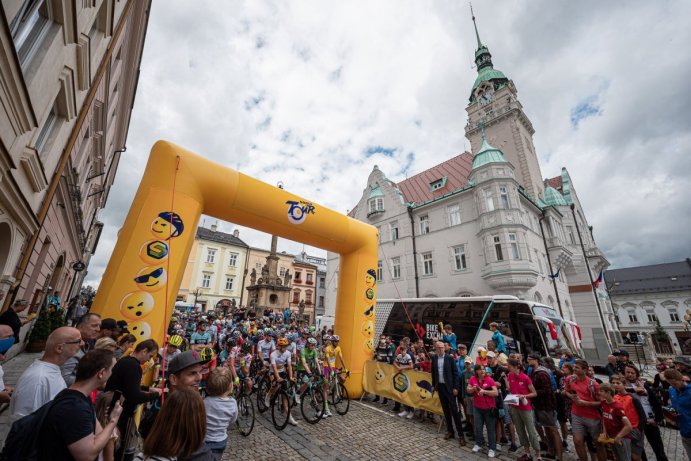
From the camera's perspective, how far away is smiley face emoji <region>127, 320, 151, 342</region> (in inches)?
213

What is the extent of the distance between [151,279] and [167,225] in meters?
1.13

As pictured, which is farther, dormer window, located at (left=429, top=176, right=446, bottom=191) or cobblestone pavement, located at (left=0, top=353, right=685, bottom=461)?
dormer window, located at (left=429, top=176, right=446, bottom=191)

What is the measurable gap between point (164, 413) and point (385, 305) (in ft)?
53.4

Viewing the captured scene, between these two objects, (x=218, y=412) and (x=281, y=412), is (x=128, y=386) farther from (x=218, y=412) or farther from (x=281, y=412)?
(x=281, y=412)

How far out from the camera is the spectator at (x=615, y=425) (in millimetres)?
4660

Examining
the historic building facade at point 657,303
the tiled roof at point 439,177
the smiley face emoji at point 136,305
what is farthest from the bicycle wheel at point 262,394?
the historic building facade at point 657,303

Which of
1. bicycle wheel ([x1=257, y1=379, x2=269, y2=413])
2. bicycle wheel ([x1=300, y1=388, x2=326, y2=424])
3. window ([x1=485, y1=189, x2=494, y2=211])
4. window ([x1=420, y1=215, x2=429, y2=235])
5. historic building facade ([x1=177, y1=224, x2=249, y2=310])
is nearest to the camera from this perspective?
bicycle wheel ([x1=300, y1=388, x2=326, y2=424])

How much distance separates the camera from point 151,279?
18.9ft

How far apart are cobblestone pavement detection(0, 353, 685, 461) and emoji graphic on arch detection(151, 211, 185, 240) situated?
3.66m

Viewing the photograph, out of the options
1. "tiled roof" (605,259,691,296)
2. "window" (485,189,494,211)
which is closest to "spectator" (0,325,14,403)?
"window" (485,189,494,211)

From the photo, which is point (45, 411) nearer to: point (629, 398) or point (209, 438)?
point (209, 438)

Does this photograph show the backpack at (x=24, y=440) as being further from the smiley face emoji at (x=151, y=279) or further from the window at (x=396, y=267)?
the window at (x=396, y=267)

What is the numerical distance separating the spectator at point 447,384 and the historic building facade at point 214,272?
38.4 meters

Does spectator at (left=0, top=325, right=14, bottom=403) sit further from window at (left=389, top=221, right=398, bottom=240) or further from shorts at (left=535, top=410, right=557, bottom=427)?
window at (left=389, top=221, right=398, bottom=240)
